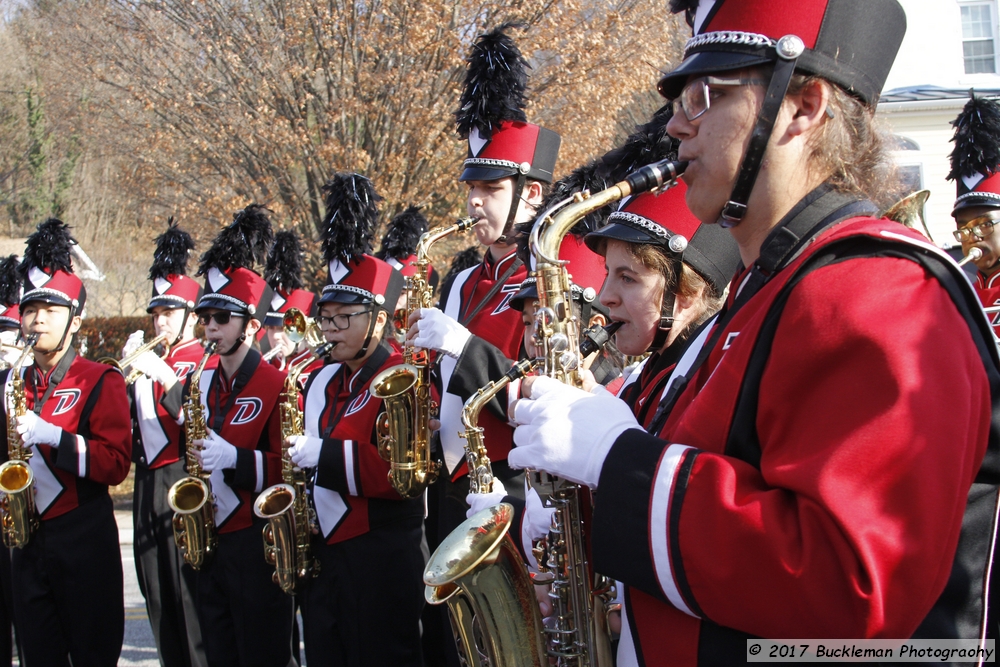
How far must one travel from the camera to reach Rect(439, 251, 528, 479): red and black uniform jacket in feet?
13.6

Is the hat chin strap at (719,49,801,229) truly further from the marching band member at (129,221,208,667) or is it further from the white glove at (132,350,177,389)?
the white glove at (132,350,177,389)

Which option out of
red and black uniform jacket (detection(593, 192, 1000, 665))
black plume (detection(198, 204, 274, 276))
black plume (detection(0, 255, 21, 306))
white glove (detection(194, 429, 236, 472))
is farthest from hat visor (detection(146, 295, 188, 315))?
red and black uniform jacket (detection(593, 192, 1000, 665))

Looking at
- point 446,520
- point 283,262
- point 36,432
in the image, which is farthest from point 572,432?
point 283,262

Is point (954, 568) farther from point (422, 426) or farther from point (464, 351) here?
point (422, 426)

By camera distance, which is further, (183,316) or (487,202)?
(183,316)

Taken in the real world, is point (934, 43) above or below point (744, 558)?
above

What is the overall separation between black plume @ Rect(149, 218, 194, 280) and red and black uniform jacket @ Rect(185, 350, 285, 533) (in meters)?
2.93

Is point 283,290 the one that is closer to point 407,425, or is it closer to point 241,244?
point 241,244

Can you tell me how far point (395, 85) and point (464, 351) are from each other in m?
8.36

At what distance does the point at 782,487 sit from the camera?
150cm

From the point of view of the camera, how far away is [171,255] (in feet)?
26.9

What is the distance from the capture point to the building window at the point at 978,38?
18875 millimetres

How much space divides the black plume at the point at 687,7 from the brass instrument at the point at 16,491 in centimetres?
489

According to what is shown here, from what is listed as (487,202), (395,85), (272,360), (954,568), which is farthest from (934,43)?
(954,568)
